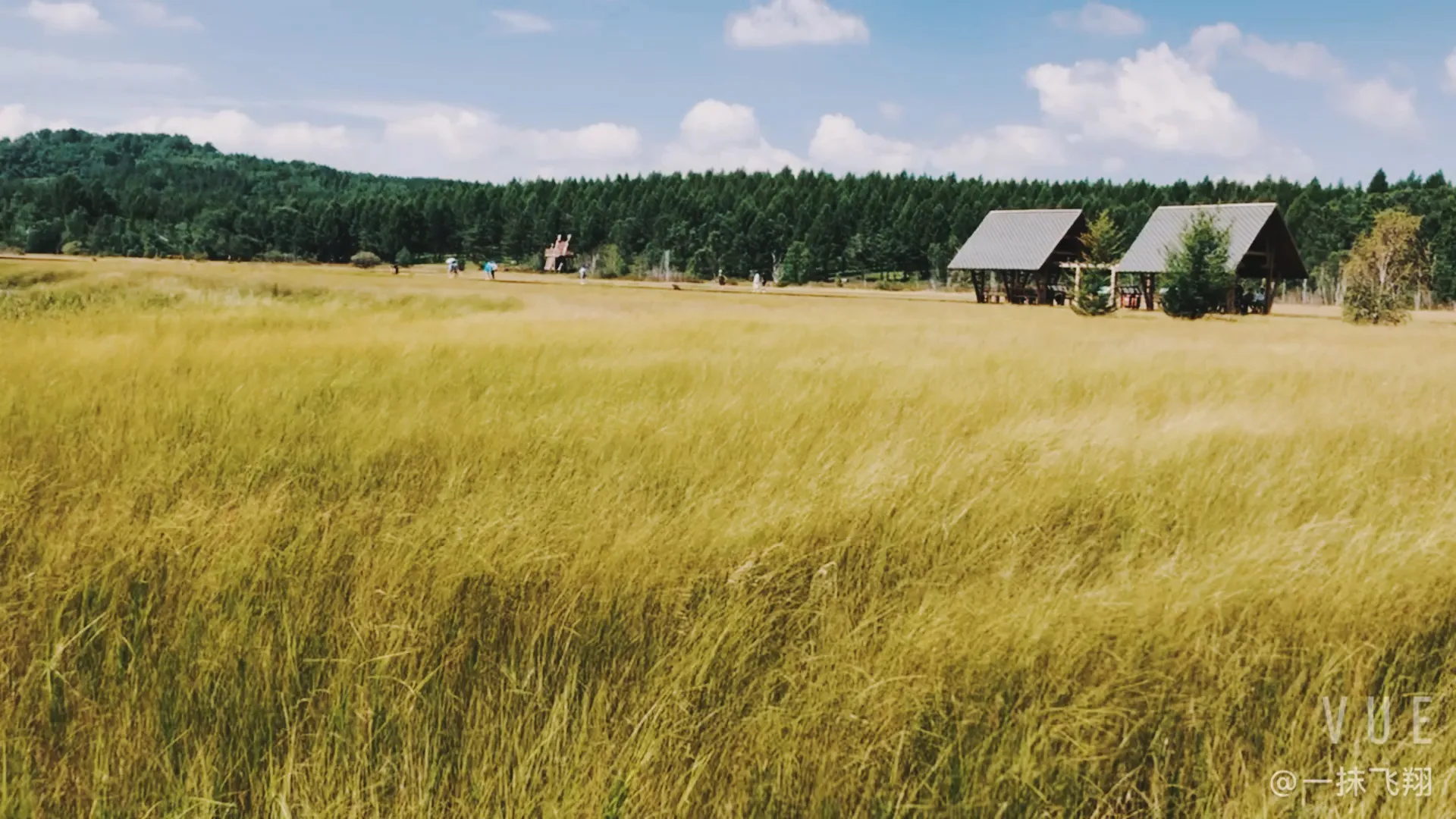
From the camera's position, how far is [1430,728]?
207 cm

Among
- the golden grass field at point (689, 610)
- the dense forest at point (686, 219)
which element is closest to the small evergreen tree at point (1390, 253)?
the dense forest at point (686, 219)

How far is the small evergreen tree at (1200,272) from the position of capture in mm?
28422

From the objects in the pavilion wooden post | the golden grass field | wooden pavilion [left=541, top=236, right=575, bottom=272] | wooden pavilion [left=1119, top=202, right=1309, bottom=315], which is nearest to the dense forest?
wooden pavilion [left=541, top=236, right=575, bottom=272]

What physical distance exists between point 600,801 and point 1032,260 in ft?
153

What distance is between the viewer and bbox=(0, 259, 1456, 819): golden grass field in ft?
5.85

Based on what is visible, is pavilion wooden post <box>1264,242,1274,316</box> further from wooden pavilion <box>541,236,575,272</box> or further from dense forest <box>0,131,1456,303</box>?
wooden pavilion <box>541,236,575,272</box>

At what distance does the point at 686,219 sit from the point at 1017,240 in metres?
63.5

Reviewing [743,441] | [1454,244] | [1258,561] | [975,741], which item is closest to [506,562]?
[975,741]

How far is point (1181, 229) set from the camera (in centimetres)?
3672

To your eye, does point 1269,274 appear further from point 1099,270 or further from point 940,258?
point 940,258

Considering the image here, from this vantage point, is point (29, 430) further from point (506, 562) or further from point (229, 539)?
point (506, 562)

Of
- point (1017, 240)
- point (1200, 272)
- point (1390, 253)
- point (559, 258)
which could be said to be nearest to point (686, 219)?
point (559, 258)

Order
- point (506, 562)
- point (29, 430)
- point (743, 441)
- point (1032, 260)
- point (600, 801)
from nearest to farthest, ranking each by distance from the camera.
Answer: point (600, 801) → point (506, 562) → point (29, 430) → point (743, 441) → point (1032, 260)

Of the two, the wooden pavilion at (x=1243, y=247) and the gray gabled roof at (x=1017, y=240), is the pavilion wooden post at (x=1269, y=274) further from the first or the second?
the gray gabled roof at (x=1017, y=240)
